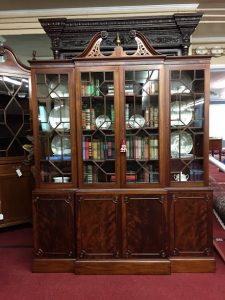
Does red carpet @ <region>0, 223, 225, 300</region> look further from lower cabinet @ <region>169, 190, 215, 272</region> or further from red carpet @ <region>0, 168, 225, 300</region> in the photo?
lower cabinet @ <region>169, 190, 215, 272</region>

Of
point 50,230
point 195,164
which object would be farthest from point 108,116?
point 50,230

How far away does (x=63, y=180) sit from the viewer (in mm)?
2832

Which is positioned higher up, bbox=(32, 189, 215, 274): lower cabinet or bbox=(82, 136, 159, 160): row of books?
Result: bbox=(82, 136, 159, 160): row of books

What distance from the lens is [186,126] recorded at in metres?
2.79

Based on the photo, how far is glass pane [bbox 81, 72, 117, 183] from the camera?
9.04 feet

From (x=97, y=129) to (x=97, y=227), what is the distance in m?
0.96

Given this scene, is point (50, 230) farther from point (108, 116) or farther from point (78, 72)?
point (78, 72)

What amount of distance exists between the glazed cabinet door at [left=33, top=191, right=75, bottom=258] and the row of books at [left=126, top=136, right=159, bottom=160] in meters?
0.73

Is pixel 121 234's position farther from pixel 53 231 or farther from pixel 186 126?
pixel 186 126

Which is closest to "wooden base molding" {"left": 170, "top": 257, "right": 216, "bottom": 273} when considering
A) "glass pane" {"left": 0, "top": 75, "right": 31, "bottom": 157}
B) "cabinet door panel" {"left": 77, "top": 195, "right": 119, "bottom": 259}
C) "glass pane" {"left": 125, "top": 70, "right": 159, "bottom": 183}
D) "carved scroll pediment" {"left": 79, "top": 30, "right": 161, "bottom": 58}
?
"cabinet door panel" {"left": 77, "top": 195, "right": 119, "bottom": 259}

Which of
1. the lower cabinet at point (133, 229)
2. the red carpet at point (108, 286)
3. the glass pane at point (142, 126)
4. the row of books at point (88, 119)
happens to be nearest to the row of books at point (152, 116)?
the glass pane at point (142, 126)

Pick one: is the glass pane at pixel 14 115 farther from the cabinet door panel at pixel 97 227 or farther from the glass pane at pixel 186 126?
the glass pane at pixel 186 126

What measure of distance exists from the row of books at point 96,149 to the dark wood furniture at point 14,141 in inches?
57.5

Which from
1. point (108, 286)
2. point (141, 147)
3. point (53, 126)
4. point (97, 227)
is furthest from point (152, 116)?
point (108, 286)
